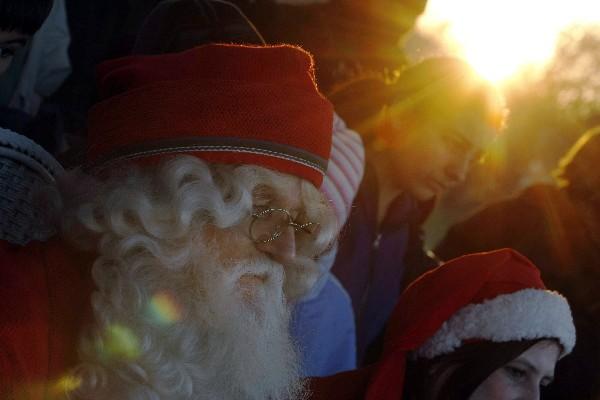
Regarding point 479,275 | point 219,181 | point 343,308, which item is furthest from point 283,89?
point 343,308

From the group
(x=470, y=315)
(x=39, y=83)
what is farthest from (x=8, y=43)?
(x=470, y=315)

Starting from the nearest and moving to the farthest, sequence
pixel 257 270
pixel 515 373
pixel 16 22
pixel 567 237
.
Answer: pixel 257 270, pixel 16 22, pixel 515 373, pixel 567 237

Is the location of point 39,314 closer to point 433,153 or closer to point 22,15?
point 22,15

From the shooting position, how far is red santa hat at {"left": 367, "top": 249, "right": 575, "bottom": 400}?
2219 millimetres

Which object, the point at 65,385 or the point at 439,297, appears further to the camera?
the point at 439,297

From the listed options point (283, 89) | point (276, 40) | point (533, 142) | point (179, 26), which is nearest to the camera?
point (283, 89)

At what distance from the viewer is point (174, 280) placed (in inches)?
59.7

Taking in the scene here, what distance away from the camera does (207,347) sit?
1.53m

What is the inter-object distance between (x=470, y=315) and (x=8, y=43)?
1678 mm

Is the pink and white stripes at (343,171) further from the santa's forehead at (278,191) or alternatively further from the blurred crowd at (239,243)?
the santa's forehead at (278,191)

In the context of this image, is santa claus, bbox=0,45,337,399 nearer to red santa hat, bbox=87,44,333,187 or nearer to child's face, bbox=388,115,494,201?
red santa hat, bbox=87,44,333,187

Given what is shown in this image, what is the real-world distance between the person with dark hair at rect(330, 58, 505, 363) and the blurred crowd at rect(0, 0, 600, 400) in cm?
1

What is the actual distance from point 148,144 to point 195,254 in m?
0.26

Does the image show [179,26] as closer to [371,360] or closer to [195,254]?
[195,254]
